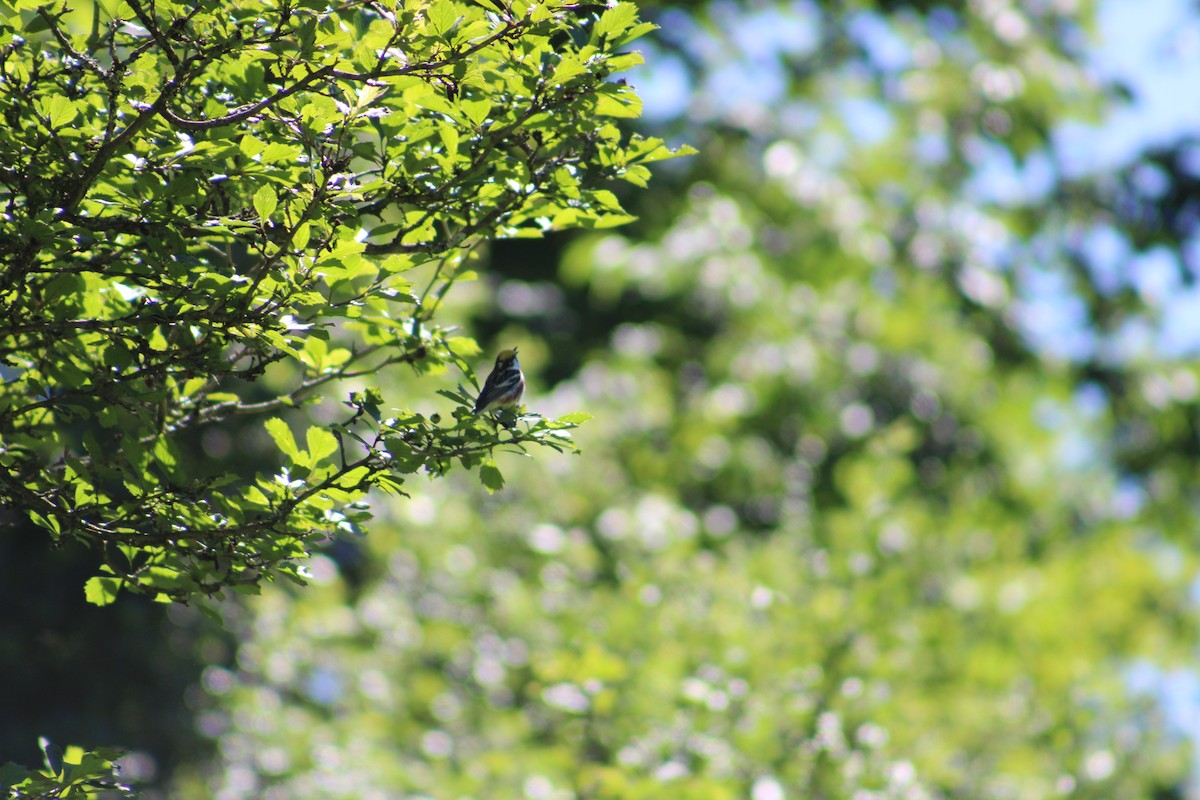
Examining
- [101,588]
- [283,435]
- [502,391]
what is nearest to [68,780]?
[101,588]

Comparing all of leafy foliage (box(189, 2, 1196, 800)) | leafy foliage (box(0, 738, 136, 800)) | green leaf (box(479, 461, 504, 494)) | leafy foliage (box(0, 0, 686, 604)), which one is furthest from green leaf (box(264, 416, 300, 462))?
leafy foliage (box(189, 2, 1196, 800))

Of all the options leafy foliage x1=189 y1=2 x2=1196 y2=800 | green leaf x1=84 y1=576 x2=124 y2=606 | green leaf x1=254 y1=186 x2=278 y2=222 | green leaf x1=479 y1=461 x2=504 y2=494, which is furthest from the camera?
leafy foliage x1=189 y1=2 x2=1196 y2=800

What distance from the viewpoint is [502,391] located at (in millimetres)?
2752

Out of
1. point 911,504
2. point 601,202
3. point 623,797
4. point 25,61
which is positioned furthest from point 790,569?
point 25,61

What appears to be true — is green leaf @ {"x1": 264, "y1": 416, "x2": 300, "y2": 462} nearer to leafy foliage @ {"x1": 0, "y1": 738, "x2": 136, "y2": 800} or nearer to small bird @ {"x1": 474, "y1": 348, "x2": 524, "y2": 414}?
small bird @ {"x1": 474, "y1": 348, "x2": 524, "y2": 414}

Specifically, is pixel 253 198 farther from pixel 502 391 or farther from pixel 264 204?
pixel 502 391

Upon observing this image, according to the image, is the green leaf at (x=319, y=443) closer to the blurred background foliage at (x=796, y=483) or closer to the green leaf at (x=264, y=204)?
the green leaf at (x=264, y=204)

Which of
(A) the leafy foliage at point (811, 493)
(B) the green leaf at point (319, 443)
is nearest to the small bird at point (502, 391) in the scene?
(B) the green leaf at point (319, 443)

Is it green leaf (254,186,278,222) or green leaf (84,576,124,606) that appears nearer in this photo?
green leaf (254,186,278,222)

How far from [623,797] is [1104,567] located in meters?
8.90

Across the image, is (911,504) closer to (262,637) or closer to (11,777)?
→ (262,637)

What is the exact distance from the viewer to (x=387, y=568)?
38.0ft

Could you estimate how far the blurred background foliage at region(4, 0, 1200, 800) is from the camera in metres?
7.94

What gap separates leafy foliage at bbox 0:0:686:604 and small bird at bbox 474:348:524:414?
81mm
